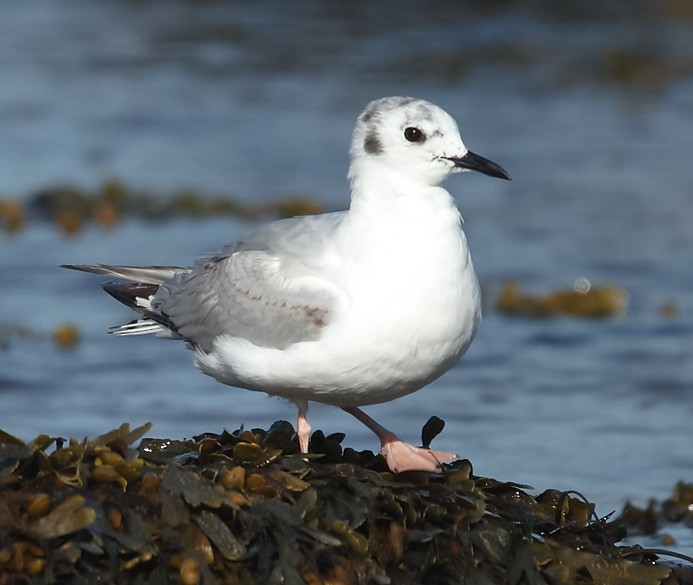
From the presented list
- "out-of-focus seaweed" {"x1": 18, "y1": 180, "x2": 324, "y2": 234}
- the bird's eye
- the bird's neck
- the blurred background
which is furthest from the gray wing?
"out-of-focus seaweed" {"x1": 18, "y1": 180, "x2": 324, "y2": 234}

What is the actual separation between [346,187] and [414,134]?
24.5 feet

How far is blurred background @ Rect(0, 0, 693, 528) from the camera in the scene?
7672 millimetres

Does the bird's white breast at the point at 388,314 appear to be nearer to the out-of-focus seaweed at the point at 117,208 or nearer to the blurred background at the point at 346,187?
the blurred background at the point at 346,187

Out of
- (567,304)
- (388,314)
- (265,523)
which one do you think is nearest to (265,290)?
(388,314)

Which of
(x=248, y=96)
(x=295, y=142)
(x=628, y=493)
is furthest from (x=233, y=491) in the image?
(x=248, y=96)

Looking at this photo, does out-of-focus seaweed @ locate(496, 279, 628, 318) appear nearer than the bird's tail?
No

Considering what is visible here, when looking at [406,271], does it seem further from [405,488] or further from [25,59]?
[25,59]

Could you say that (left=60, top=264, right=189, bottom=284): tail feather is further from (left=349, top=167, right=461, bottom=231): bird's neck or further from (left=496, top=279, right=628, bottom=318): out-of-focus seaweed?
(left=496, top=279, right=628, bottom=318): out-of-focus seaweed

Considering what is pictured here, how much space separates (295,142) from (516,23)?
6.22 metres

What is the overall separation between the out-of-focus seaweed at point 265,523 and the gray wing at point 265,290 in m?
0.44

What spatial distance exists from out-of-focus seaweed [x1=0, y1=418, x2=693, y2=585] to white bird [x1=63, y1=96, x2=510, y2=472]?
29cm

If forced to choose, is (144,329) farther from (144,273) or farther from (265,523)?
(265,523)

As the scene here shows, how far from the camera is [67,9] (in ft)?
66.7

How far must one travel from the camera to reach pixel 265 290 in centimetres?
517
